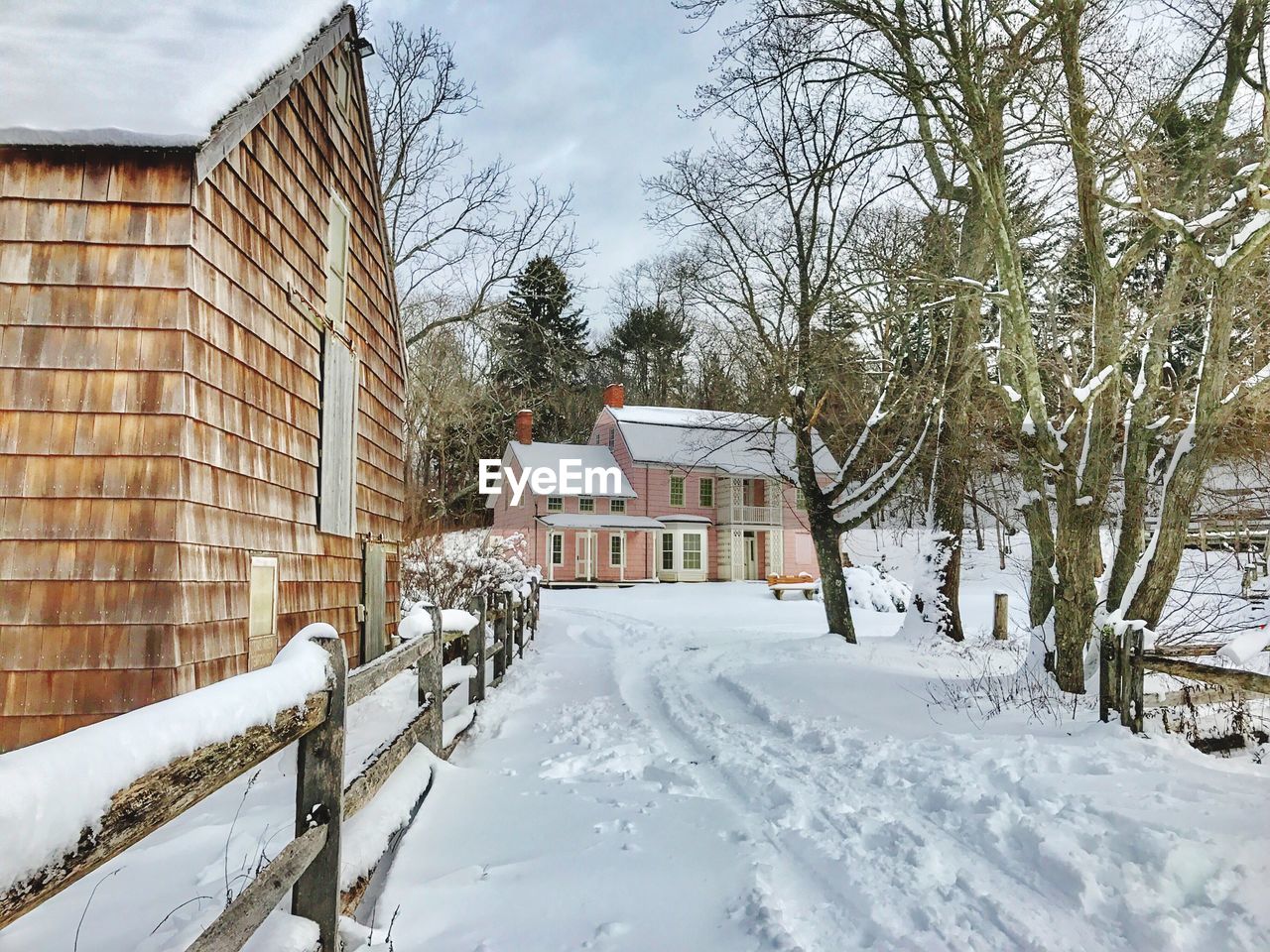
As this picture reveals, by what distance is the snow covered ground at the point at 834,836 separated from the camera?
3271mm

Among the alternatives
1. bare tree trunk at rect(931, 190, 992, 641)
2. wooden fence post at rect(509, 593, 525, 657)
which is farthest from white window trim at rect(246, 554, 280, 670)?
bare tree trunk at rect(931, 190, 992, 641)

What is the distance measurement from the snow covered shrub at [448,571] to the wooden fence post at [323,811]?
10405 mm

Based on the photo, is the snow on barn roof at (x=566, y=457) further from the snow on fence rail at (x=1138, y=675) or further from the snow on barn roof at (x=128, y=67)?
the snow on fence rail at (x=1138, y=675)

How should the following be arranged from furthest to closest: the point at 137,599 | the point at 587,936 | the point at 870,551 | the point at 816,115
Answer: the point at 870,551, the point at 816,115, the point at 137,599, the point at 587,936

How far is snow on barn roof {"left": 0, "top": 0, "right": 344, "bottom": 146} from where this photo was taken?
18.5 feet

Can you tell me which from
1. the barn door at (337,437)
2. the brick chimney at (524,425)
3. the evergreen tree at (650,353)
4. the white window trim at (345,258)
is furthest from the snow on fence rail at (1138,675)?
the evergreen tree at (650,353)

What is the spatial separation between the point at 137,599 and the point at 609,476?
26416 millimetres

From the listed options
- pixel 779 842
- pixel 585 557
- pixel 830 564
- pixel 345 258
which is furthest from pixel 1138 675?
pixel 585 557

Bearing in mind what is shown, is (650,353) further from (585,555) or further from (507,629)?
(507,629)

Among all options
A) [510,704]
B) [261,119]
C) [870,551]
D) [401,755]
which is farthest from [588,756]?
[870,551]

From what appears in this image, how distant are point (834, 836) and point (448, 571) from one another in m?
12.7

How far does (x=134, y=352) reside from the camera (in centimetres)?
562

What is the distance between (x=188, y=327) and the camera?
571cm

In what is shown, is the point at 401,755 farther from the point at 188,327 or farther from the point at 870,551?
the point at 870,551
